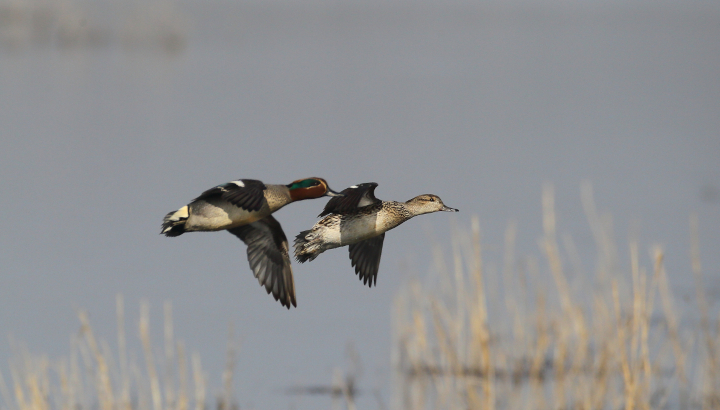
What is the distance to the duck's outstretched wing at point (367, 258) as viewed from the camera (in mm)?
4637

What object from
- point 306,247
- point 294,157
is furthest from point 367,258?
point 294,157

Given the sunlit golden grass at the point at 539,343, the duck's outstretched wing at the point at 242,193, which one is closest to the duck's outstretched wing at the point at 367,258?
the duck's outstretched wing at the point at 242,193

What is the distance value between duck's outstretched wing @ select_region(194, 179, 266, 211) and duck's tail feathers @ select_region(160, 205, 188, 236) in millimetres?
147

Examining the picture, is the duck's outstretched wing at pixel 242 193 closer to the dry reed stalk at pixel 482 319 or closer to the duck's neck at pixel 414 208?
the duck's neck at pixel 414 208

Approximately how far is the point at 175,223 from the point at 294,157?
17.3 meters

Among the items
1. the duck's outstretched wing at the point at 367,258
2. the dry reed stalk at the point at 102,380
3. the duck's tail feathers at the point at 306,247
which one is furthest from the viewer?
the dry reed stalk at the point at 102,380

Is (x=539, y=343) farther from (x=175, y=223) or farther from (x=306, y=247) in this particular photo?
(x=175, y=223)

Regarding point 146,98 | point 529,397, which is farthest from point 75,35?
point 529,397

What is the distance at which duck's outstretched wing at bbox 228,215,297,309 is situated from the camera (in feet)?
14.7

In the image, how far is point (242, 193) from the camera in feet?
12.8

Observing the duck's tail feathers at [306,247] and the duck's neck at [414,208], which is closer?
the duck's tail feathers at [306,247]

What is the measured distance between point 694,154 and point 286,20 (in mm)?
53724

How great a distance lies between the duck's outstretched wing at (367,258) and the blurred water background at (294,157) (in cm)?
384

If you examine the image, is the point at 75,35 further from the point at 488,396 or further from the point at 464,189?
the point at 488,396
